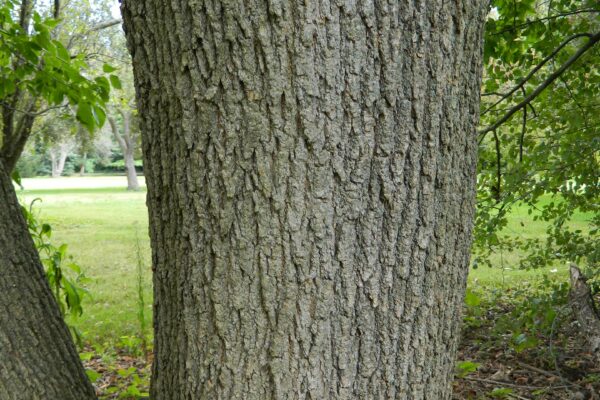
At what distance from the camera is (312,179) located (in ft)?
3.99

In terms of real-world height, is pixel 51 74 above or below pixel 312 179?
above

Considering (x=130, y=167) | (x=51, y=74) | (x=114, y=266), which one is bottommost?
(x=114, y=266)

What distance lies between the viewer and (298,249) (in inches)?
48.6

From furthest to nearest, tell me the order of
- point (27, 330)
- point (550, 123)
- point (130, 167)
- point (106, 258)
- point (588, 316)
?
point (130, 167) < point (106, 258) < point (550, 123) < point (588, 316) < point (27, 330)

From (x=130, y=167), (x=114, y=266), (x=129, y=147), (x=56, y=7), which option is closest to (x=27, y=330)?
(x=56, y=7)

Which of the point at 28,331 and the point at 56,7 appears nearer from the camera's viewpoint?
the point at 28,331

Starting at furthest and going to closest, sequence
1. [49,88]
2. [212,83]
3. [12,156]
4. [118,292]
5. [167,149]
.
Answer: [118,292] → [12,156] → [49,88] → [167,149] → [212,83]

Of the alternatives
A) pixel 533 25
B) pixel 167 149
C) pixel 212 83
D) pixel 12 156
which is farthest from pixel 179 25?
pixel 12 156

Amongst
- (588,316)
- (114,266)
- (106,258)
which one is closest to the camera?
(588,316)

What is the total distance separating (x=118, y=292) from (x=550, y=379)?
18.2 feet

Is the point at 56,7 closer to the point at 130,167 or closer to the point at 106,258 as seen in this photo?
the point at 106,258

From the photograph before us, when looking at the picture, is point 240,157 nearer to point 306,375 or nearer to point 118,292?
point 306,375

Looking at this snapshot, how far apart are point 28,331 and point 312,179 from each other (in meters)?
1.14

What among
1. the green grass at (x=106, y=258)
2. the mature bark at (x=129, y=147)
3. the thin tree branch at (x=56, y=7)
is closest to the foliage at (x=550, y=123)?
the green grass at (x=106, y=258)
